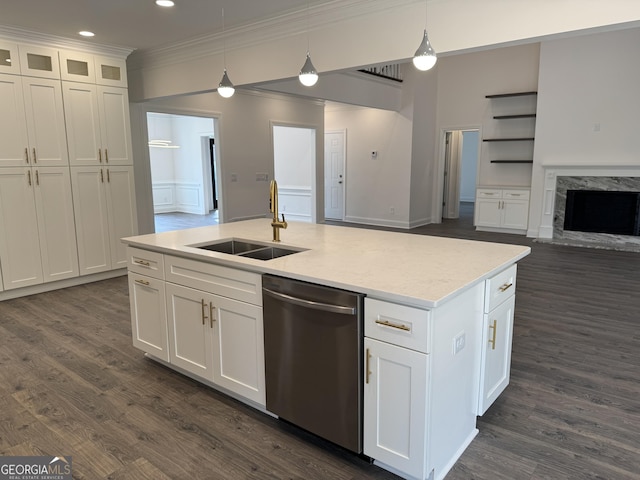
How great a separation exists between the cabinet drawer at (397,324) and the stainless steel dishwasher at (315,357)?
51 millimetres

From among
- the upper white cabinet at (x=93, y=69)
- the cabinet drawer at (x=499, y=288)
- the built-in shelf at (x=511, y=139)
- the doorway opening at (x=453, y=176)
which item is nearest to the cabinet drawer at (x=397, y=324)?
the cabinet drawer at (x=499, y=288)

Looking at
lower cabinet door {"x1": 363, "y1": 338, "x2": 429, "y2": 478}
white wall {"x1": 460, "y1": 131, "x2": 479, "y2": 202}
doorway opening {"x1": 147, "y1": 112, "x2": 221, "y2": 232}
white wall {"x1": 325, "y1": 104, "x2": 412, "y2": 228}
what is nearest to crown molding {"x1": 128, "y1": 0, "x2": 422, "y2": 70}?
lower cabinet door {"x1": 363, "y1": 338, "x2": 429, "y2": 478}

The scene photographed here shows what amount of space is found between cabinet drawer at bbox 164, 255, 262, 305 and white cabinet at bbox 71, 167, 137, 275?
2.86m

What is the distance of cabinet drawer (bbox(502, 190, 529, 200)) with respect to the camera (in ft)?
26.3

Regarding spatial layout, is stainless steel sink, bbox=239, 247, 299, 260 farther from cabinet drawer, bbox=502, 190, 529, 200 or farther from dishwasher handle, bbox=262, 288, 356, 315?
cabinet drawer, bbox=502, 190, 529, 200

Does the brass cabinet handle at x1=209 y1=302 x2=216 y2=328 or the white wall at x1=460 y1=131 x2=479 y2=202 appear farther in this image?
the white wall at x1=460 y1=131 x2=479 y2=202

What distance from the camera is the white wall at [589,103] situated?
671 cm

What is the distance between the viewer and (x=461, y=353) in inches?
78.7

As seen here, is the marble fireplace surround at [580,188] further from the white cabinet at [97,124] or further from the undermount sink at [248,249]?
the white cabinet at [97,124]

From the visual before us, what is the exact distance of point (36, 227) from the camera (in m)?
4.64

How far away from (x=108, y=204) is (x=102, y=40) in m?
1.80

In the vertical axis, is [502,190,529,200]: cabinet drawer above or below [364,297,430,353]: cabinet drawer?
above

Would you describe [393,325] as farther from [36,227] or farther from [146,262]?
[36,227]

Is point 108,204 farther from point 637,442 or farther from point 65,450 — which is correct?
point 637,442
